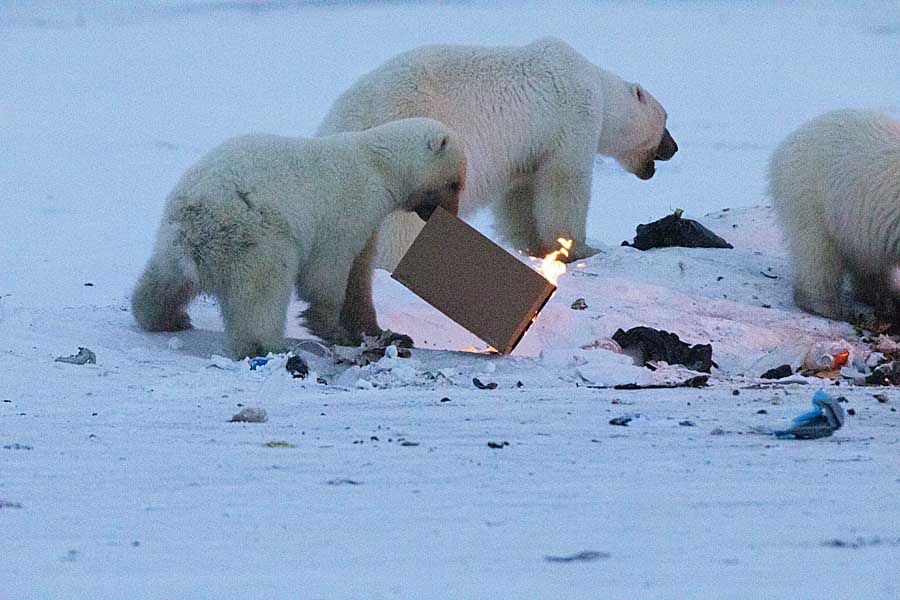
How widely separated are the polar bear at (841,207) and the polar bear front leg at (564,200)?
1.16 metres

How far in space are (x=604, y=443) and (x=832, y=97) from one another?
39.8 ft

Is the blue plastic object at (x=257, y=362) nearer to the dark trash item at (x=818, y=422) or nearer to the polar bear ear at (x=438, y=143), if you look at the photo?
the polar bear ear at (x=438, y=143)

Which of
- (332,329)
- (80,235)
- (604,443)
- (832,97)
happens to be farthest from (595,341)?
(832,97)

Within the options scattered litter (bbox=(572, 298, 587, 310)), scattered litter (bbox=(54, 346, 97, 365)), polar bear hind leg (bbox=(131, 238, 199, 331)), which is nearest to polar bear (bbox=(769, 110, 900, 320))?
scattered litter (bbox=(572, 298, 587, 310))

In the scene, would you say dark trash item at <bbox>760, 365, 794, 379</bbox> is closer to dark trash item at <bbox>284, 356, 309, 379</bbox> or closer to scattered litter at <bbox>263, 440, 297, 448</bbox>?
dark trash item at <bbox>284, 356, 309, 379</bbox>

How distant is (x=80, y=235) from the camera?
32.6 feet

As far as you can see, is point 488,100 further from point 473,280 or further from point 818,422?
point 818,422

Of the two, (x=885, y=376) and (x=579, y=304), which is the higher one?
(x=885, y=376)

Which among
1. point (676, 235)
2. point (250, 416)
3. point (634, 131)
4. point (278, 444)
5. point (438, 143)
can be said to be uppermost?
point (438, 143)

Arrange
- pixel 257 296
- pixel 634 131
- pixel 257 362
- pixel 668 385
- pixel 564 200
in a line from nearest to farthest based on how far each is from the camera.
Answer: pixel 668 385 → pixel 257 362 → pixel 257 296 → pixel 564 200 → pixel 634 131

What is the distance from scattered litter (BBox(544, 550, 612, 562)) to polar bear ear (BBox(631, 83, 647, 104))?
6695 millimetres

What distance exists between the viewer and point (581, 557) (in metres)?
2.90

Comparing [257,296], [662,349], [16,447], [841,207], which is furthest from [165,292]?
[841,207]

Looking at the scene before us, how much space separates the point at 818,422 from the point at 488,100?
164 inches
